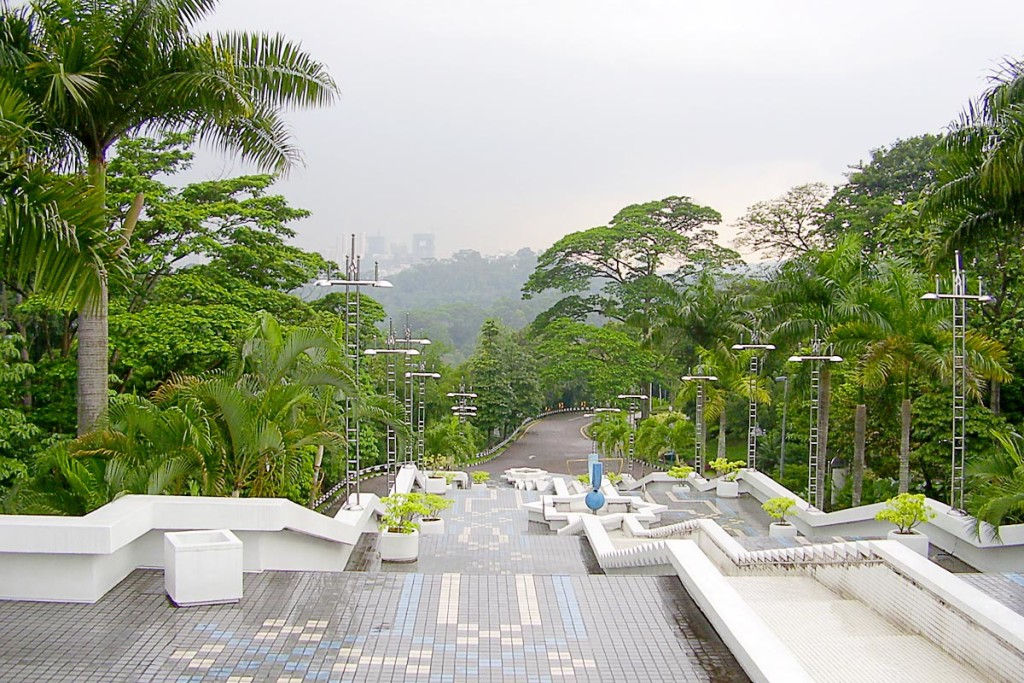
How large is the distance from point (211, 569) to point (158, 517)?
116cm

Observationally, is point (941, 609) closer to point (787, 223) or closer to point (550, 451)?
point (787, 223)

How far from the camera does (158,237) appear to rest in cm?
2228

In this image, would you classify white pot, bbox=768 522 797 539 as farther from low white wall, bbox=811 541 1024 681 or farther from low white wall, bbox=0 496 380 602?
low white wall, bbox=0 496 380 602

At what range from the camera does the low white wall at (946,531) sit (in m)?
11.7

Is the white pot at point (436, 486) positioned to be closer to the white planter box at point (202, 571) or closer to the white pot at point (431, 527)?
the white pot at point (431, 527)

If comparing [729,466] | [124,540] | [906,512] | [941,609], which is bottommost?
[729,466]

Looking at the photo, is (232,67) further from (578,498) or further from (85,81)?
(578,498)

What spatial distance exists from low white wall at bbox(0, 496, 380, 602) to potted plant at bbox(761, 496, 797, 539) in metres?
8.04

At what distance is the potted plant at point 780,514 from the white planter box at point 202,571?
10126mm

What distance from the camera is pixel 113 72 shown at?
37.1ft

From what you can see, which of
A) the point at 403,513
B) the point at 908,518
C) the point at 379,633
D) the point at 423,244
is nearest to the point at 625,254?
the point at 908,518

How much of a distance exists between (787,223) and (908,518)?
33156 mm

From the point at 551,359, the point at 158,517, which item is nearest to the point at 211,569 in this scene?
the point at 158,517

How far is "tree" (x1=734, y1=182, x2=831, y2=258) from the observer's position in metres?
42.9
